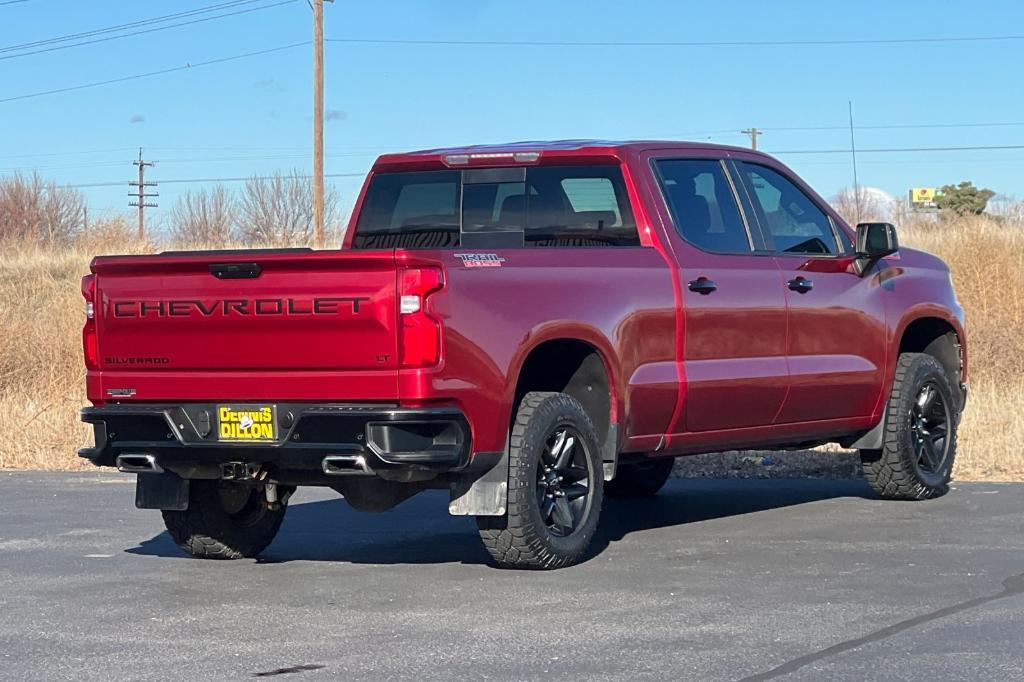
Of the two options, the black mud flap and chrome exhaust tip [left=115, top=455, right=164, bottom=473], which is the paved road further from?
chrome exhaust tip [left=115, top=455, right=164, bottom=473]

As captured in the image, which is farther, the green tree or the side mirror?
the green tree

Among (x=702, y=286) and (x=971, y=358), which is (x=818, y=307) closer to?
(x=702, y=286)

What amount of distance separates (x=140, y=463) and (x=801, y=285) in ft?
12.6

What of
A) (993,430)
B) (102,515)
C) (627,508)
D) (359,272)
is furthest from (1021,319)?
(359,272)

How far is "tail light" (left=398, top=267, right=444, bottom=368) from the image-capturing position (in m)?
7.41

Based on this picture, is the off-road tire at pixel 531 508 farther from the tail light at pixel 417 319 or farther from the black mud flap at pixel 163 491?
the black mud flap at pixel 163 491

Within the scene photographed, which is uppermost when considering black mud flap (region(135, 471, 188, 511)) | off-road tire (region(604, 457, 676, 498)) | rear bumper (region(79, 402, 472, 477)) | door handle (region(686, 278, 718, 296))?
door handle (region(686, 278, 718, 296))

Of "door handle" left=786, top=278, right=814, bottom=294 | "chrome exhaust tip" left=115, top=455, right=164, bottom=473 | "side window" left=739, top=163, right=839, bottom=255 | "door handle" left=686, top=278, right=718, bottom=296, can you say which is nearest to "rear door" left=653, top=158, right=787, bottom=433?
"door handle" left=686, top=278, right=718, bottom=296

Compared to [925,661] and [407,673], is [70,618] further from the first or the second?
[925,661]

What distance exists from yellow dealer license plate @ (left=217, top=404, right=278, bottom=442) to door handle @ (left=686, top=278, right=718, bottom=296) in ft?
7.92

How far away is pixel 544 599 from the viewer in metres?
7.35

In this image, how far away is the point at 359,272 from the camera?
7465mm

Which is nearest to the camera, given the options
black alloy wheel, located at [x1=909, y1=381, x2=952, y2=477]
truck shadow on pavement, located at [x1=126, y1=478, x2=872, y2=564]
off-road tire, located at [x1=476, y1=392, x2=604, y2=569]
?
off-road tire, located at [x1=476, y1=392, x2=604, y2=569]

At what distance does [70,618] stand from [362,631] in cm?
128
